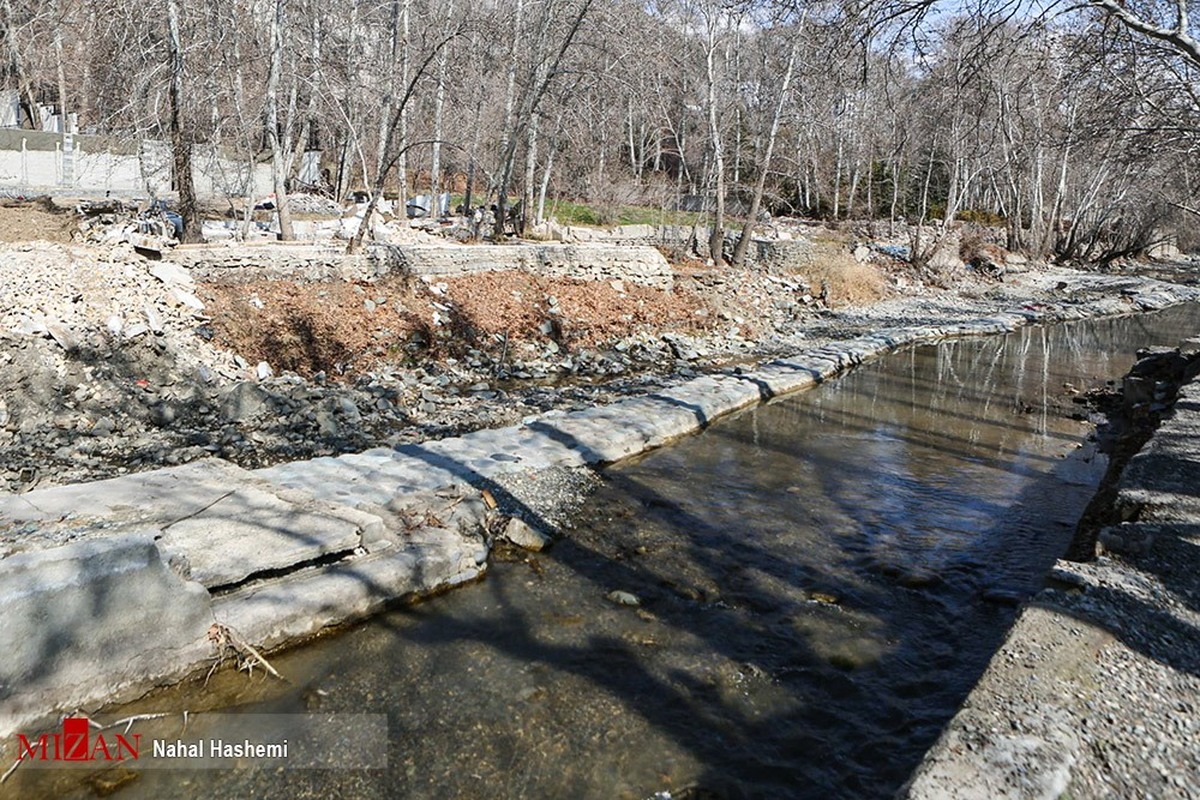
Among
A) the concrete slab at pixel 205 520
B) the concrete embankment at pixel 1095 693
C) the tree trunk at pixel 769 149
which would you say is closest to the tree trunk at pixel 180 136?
the concrete slab at pixel 205 520

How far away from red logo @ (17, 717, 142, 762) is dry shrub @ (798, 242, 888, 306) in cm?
1848

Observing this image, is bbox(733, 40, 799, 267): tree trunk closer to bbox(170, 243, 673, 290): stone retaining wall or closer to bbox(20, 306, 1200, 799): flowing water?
bbox(170, 243, 673, 290): stone retaining wall

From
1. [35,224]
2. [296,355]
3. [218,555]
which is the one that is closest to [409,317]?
[296,355]

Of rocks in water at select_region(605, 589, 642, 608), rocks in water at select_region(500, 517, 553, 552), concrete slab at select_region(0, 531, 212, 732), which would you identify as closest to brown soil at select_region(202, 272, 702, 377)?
rocks in water at select_region(500, 517, 553, 552)

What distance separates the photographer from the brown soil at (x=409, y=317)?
10.2 meters

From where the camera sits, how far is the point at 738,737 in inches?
150

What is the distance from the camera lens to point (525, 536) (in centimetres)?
583

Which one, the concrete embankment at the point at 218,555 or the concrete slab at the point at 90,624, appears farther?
the concrete embankment at the point at 218,555

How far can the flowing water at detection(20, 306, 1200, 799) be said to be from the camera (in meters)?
3.58

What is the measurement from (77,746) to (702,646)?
3046 mm

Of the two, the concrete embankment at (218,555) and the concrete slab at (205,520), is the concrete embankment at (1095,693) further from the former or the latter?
the concrete slab at (205,520)

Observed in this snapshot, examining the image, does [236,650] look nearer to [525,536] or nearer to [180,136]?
[525,536]

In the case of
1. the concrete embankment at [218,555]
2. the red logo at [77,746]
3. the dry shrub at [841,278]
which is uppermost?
Answer: the dry shrub at [841,278]

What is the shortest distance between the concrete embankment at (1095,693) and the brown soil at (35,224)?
12.3m
